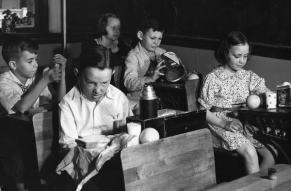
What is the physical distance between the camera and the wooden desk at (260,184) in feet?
5.19

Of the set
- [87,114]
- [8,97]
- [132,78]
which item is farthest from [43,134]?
[132,78]

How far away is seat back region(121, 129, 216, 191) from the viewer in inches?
66.6

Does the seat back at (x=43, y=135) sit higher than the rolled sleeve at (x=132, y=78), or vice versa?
the rolled sleeve at (x=132, y=78)

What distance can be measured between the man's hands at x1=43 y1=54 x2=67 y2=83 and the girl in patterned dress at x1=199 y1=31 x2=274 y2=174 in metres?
0.98

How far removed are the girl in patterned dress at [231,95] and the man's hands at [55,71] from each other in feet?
3.22

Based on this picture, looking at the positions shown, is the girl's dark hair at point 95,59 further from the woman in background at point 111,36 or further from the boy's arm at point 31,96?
the woman in background at point 111,36

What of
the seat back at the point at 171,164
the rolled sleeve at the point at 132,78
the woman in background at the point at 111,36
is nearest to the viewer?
the seat back at the point at 171,164

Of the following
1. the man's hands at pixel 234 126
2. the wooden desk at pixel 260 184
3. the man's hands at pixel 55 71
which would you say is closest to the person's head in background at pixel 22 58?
the man's hands at pixel 55 71

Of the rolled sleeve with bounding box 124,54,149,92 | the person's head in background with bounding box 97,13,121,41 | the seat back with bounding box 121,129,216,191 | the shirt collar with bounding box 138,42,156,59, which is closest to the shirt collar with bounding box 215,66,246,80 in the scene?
the rolled sleeve with bounding box 124,54,149,92

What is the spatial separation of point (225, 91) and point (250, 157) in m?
0.50

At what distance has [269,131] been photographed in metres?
2.92

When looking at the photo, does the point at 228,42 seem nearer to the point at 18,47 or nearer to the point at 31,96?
the point at 31,96

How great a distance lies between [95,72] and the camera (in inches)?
92.1

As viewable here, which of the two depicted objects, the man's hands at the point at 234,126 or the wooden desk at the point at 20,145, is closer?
the wooden desk at the point at 20,145
